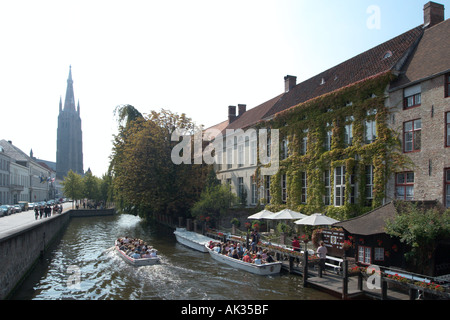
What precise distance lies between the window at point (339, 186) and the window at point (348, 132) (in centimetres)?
173

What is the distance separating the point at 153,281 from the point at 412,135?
15.7 metres

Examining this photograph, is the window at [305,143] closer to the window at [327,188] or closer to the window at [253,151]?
the window at [327,188]

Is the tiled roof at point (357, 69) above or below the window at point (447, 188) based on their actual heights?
above

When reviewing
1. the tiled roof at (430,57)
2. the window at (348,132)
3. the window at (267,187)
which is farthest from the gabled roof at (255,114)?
the tiled roof at (430,57)

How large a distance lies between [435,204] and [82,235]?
108 ft

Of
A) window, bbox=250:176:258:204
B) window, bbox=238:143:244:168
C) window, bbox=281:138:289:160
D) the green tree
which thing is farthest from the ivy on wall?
window, bbox=238:143:244:168

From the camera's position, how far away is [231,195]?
32.2m

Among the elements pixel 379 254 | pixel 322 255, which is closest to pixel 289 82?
pixel 322 255

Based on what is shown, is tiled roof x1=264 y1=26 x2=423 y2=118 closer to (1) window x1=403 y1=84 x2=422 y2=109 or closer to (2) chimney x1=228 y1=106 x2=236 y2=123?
(1) window x1=403 y1=84 x2=422 y2=109

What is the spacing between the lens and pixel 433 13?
2133 cm

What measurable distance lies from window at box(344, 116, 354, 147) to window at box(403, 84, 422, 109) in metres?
3.70

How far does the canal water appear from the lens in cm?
1529

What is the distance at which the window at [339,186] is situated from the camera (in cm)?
2242
